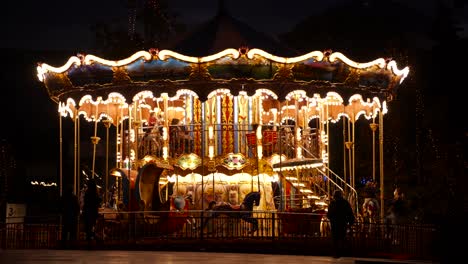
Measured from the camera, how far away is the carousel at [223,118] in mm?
26094

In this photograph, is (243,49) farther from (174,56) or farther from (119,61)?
(119,61)

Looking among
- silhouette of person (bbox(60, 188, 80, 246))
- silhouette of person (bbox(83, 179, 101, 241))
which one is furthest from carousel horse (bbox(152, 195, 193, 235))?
silhouette of person (bbox(60, 188, 80, 246))

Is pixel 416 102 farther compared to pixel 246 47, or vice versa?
pixel 416 102

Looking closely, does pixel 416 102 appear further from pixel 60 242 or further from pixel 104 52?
pixel 60 242

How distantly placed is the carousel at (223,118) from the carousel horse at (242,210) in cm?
31

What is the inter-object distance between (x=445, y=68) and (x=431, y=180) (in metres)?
5.82

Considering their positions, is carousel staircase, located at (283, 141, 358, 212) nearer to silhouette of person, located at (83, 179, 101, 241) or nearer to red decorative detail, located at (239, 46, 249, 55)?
red decorative detail, located at (239, 46, 249, 55)

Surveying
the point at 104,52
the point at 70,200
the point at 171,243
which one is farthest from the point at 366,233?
the point at 104,52

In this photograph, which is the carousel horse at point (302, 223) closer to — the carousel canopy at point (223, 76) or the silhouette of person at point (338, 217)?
the silhouette of person at point (338, 217)

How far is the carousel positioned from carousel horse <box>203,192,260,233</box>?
0.31 metres

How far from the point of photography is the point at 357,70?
88.9 feet

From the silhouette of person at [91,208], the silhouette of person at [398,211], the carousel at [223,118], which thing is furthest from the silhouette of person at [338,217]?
the silhouette of person at [91,208]

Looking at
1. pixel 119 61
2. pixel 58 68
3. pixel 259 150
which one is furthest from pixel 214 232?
pixel 58 68

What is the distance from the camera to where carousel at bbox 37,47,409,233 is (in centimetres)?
2609
